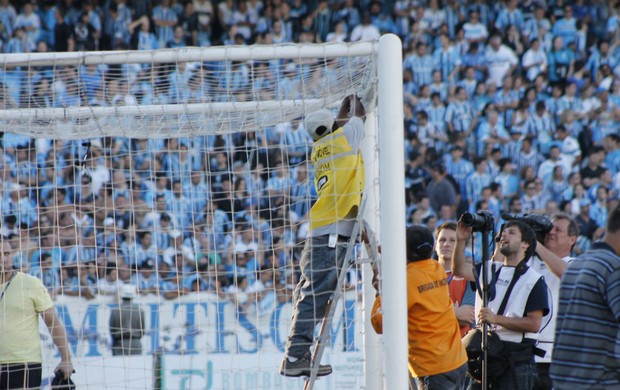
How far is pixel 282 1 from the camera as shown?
1559 centimetres

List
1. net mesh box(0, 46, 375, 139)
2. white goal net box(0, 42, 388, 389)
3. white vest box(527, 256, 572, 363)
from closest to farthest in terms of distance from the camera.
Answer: white vest box(527, 256, 572, 363) < net mesh box(0, 46, 375, 139) < white goal net box(0, 42, 388, 389)

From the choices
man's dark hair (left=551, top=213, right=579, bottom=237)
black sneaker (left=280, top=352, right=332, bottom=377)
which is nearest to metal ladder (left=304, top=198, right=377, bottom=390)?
black sneaker (left=280, top=352, right=332, bottom=377)

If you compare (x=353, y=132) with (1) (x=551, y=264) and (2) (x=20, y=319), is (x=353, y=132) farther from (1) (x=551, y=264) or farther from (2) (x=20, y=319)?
(2) (x=20, y=319)

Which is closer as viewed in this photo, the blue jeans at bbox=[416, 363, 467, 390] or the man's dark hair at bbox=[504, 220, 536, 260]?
the blue jeans at bbox=[416, 363, 467, 390]

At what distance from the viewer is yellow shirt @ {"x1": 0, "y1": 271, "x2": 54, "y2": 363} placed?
20.3 feet

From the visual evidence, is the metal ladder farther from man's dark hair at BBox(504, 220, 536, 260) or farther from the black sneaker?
man's dark hair at BBox(504, 220, 536, 260)

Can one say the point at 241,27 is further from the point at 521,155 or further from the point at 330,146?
the point at 330,146

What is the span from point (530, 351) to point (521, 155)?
28.5 ft

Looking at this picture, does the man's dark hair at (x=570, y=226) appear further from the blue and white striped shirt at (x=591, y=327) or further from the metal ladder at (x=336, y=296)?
the blue and white striped shirt at (x=591, y=327)

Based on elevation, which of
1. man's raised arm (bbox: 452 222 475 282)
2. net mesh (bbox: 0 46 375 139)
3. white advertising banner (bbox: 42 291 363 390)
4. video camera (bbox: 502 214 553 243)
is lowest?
white advertising banner (bbox: 42 291 363 390)

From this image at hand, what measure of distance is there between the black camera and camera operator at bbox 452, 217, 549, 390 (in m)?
0.02

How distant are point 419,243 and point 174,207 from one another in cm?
509

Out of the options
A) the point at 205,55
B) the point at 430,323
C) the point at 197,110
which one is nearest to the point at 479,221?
the point at 430,323

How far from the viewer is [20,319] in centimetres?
624
